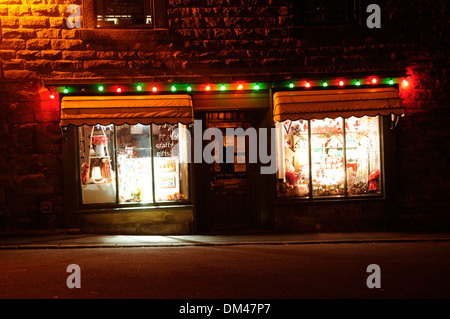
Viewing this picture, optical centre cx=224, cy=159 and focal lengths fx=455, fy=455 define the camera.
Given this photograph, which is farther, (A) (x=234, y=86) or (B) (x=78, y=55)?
(A) (x=234, y=86)

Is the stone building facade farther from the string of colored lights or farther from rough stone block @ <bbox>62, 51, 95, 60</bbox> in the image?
the string of colored lights

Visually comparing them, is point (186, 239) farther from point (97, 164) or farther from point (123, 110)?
point (123, 110)

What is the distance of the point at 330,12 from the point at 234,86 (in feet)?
10.1

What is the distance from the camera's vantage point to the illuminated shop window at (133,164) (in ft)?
35.6

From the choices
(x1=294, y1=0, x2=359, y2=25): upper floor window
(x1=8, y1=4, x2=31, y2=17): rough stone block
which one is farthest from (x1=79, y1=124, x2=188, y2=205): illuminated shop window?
(x1=294, y1=0, x2=359, y2=25): upper floor window

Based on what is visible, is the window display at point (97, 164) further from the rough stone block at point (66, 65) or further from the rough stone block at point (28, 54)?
the rough stone block at point (28, 54)

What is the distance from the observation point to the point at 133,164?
10992mm

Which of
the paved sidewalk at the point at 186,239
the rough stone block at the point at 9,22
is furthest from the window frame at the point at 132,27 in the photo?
the paved sidewalk at the point at 186,239

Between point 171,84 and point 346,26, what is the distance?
445 cm

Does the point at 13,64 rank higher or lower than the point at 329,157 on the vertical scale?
higher

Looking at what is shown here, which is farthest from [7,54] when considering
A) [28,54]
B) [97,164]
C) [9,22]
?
[97,164]
